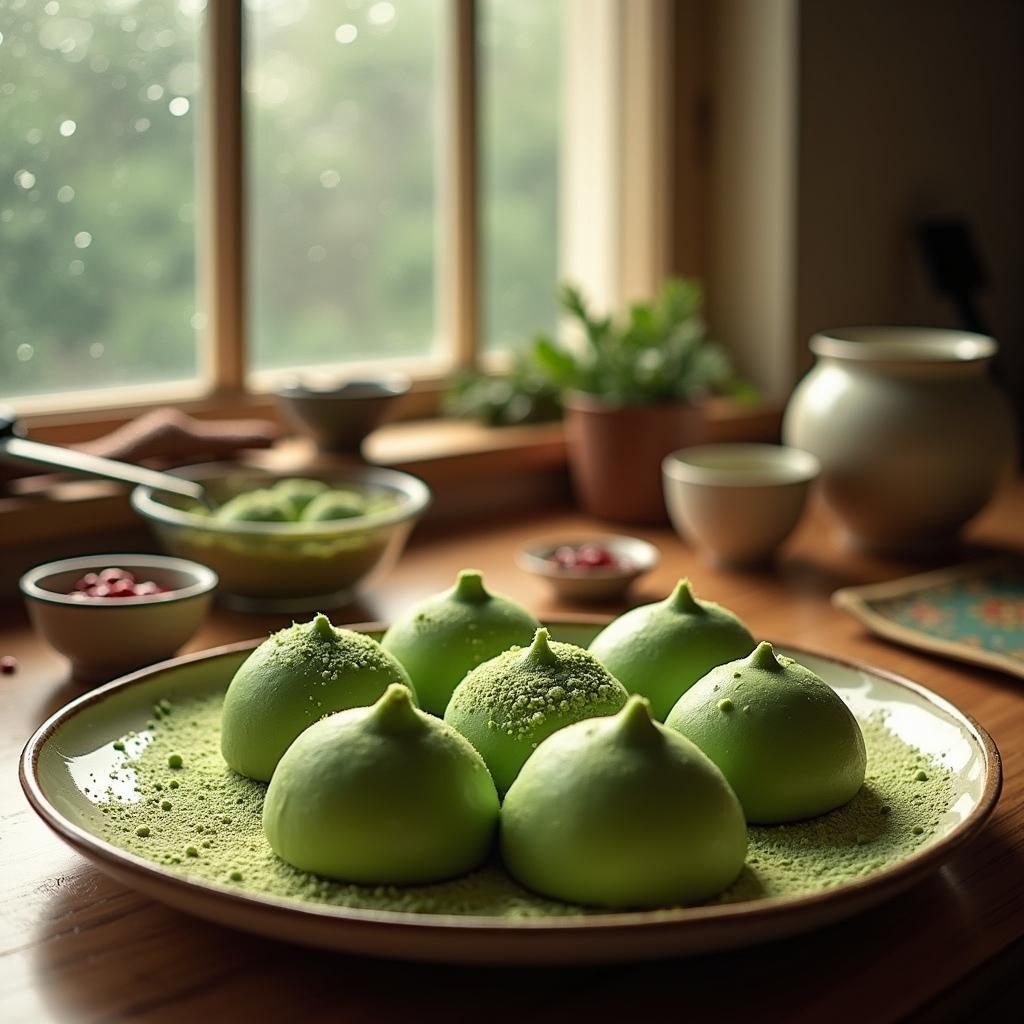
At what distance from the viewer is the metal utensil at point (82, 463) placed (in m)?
1.20

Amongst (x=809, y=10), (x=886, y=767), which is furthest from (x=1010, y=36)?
(x=886, y=767)

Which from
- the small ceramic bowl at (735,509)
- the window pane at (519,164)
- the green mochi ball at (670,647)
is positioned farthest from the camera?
the window pane at (519,164)

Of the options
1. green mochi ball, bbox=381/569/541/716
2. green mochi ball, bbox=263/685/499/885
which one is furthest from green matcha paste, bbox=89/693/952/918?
green mochi ball, bbox=381/569/541/716

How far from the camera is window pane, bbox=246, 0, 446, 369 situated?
1.60 m

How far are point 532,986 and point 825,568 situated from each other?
909 mm

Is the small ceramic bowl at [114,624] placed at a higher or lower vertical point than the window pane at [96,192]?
lower

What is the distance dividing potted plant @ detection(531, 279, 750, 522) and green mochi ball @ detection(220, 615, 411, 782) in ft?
2.74

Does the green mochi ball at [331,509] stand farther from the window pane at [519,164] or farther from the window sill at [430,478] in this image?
the window pane at [519,164]

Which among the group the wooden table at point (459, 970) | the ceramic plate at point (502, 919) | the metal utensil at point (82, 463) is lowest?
the wooden table at point (459, 970)

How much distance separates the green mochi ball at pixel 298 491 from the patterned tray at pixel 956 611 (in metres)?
0.49

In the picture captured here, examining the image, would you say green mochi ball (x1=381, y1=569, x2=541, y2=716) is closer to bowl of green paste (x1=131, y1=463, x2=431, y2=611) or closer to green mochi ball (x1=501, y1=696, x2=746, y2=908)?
green mochi ball (x1=501, y1=696, x2=746, y2=908)

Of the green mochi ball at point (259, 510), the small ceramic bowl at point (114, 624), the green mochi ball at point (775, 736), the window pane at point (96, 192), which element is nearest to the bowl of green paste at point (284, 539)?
the green mochi ball at point (259, 510)

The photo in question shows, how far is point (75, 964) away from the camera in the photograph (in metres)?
0.62

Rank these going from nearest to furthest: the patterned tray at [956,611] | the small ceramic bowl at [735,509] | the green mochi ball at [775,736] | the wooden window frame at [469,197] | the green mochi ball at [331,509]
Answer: the green mochi ball at [775,736] → the patterned tray at [956,611] → the green mochi ball at [331,509] → the small ceramic bowl at [735,509] → the wooden window frame at [469,197]
